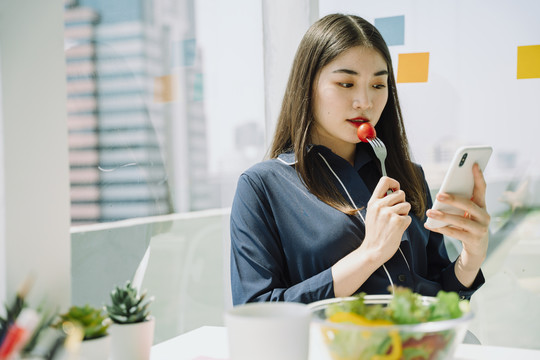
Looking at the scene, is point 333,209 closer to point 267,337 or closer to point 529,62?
point 267,337

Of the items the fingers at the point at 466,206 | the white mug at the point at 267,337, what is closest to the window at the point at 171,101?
the fingers at the point at 466,206

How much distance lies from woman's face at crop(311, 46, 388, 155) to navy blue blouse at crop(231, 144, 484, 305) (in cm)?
17

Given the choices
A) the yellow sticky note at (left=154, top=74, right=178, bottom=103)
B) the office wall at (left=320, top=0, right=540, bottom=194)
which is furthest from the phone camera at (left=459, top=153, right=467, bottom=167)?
the yellow sticky note at (left=154, top=74, right=178, bottom=103)

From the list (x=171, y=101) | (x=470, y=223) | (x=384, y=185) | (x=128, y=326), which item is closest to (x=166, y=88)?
(x=171, y=101)

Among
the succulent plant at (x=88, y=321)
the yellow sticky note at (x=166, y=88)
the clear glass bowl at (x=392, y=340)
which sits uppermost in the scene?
the yellow sticky note at (x=166, y=88)

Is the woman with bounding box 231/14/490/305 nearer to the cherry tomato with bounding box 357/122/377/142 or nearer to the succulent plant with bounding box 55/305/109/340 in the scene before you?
the cherry tomato with bounding box 357/122/377/142

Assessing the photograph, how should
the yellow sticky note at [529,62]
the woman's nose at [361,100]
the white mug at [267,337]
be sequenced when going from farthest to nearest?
1. the yellow sticky note at [529,62]
2. the woman's nose at [361,100]
3. the white mug at [267,337]

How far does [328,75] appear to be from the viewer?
1.46m

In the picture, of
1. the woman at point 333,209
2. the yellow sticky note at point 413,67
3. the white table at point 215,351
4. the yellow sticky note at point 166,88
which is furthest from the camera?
the yellow sticky note at point 166,88

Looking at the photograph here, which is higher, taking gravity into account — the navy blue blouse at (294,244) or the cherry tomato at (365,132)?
the cherry tomato at (365,132)

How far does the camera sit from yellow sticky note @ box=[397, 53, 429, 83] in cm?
198

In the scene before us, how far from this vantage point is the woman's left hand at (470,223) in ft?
3.71

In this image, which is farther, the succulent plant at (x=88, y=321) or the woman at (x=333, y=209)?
the woman at (x=333, y=209)

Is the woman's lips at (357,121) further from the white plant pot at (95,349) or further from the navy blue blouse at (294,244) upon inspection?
the white plant pot at (95,349)
